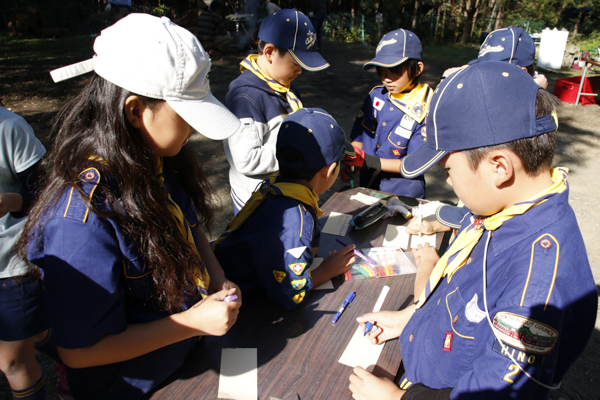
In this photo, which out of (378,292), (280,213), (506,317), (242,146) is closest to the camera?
(506,317)

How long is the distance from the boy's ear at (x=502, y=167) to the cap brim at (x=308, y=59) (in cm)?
144

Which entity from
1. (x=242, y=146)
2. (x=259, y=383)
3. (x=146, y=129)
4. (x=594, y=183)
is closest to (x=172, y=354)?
(x=259, y=383)

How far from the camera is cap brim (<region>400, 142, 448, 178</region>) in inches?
47.1

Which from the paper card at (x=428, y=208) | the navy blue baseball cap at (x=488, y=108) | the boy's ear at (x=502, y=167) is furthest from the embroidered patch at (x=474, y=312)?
the paper card at (x=428, y=208)

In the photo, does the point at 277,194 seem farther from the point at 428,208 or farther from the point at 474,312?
the point at 428,208

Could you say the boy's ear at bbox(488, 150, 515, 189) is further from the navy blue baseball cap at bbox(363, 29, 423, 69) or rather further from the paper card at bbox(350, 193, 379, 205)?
the navy blue baseball cap at bbox(363, 29, 423, 69)

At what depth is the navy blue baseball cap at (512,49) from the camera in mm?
2518

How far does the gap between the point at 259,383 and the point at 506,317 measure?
79cm

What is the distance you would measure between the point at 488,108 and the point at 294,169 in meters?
0.91

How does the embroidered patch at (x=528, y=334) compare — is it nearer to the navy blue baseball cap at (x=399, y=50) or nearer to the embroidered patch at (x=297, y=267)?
the embroidered patch at (x=297, y=267)

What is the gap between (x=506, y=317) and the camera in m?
0.96

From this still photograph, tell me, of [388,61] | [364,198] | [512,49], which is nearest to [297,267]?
[364,198]

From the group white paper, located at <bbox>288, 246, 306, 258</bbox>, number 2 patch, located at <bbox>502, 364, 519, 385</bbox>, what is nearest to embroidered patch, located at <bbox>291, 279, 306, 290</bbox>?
white paper, located at <bbox>288, 246, 306, 258</bbox>

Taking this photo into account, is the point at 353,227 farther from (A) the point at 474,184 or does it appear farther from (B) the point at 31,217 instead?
(B) the point at 31,217
